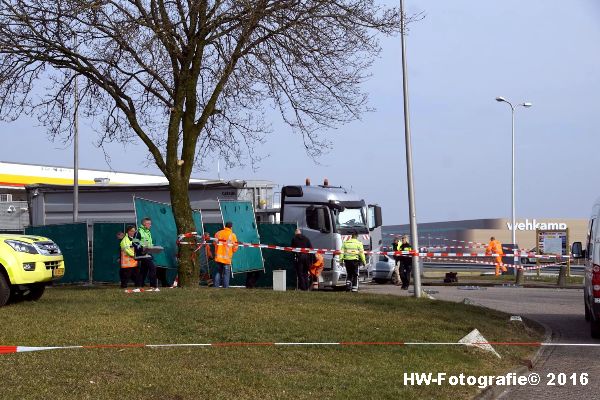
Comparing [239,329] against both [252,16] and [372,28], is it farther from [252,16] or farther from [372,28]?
[372,28]

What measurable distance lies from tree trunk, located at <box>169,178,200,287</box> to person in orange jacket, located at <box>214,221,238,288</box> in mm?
1381

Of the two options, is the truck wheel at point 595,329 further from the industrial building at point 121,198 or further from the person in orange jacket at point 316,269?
the industrial building at point 121,198

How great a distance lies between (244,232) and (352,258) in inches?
111

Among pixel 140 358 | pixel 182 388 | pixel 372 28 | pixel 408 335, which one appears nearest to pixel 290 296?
pixel 408 335

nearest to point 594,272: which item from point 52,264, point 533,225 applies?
point 52,264

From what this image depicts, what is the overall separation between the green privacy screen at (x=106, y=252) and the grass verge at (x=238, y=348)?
7948 mm

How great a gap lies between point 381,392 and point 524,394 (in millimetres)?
1933

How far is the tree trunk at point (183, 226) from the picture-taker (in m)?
19.3

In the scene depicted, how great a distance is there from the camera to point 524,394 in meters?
9.98

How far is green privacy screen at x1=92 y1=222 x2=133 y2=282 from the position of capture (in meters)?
→ 25.0

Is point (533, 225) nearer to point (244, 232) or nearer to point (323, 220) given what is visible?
point (323, 220)

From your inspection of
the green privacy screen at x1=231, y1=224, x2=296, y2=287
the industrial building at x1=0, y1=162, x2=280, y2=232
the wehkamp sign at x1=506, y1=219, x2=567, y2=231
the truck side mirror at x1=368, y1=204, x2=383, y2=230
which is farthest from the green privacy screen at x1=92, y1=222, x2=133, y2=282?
the wehkamp sign at x1=506, y1=219, x2=567, y2=231

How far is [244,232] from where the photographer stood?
75.3 feet

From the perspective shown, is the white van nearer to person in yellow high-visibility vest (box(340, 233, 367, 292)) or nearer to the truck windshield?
person in yellow high-visibility vest (box(340, 233, 367, 292))
